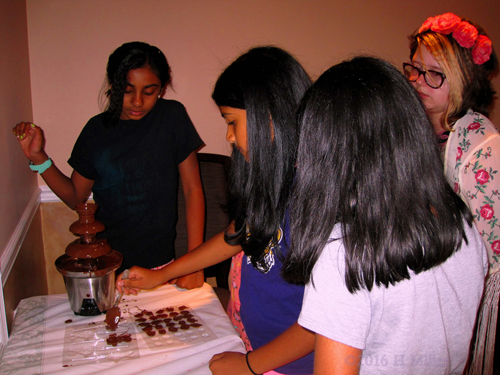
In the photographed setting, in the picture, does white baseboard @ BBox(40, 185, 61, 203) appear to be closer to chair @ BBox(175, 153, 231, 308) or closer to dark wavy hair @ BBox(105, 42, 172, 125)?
chair @ BBox(175, 153, 231, 308)

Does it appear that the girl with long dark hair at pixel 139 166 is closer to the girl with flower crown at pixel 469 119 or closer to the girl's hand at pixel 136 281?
the girl's hand at pixel 136 281

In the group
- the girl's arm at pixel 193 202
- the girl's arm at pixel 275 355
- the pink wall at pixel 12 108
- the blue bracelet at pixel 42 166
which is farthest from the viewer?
the girl's arm at pixel 193 202

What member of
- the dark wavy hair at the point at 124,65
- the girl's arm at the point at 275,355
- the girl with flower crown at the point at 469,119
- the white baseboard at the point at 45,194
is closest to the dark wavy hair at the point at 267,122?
the girl's arm at the point at 275,355

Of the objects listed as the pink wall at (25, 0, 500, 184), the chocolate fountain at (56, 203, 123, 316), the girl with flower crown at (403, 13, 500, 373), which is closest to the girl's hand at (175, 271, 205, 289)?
the chocolate fountain at (56, 203, 123, 316)

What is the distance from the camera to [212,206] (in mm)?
2076

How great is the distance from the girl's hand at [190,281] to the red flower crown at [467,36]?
1.36 meters

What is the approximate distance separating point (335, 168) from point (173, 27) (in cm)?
184

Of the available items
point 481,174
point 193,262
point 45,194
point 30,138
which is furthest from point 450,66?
point 45,194

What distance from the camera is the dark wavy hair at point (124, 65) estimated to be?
54.1 inches

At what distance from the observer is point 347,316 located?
1.94 feet

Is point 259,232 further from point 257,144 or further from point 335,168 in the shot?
point 335,168

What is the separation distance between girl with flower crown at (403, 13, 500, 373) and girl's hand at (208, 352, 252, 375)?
3.36 feet

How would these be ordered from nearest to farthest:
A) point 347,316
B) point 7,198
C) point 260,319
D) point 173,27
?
1. point 347,316
2. point 260,319
3. point 7,198
4. point 173,27

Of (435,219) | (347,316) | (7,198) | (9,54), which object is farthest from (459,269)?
(9,54)
